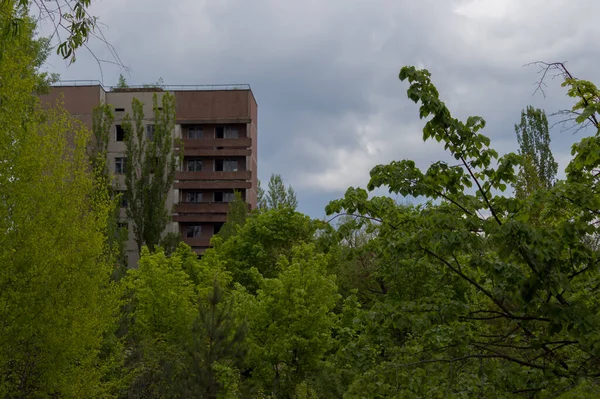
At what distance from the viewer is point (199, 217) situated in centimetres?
5534

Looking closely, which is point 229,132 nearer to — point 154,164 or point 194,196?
point 194,196

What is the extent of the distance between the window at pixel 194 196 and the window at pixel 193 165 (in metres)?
1.97

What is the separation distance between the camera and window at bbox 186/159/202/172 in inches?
2244

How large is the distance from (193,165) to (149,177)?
8.97m

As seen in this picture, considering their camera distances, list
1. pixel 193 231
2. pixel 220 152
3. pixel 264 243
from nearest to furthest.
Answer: pixel 264 243
pixel 220 152
pixel 193 231

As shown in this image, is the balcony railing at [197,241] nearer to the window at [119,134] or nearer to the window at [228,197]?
the window at [228,197]

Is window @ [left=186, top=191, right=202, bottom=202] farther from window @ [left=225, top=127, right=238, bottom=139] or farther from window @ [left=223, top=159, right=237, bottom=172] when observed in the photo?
window @ [left=225, top=127, right=238, bottom=139]

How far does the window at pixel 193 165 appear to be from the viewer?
57.0 meters

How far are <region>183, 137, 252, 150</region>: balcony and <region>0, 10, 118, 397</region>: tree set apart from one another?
127ft

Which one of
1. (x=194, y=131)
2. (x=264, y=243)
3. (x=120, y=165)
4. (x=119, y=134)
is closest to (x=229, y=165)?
(x=194, y=131)

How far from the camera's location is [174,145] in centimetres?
5381

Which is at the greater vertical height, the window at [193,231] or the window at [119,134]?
the window at [119,134]

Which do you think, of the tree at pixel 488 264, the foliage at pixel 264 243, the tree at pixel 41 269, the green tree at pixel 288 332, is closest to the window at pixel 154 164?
the foliage at pixel 264 243

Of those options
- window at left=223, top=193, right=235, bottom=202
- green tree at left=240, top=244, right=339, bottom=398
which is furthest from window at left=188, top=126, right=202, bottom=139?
green tree at left=240, top=244, right=339, bottom=398
